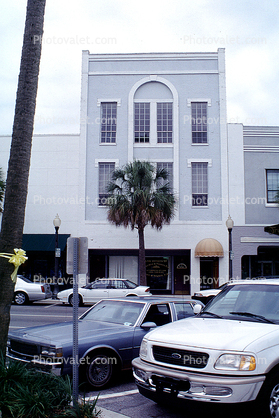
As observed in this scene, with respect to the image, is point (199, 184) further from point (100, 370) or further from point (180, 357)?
point (180, 357)

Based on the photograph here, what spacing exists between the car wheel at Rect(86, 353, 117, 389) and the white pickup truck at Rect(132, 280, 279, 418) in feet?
3.57

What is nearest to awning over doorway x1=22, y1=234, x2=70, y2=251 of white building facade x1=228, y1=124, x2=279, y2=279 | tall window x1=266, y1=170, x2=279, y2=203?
white building facade x1=228, y1=124, x2=279, y2=279

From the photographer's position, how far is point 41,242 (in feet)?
82.4

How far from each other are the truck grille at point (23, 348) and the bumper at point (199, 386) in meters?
1.98

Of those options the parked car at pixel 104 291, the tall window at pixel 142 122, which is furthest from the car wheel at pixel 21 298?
the tall window at pixel 142 122

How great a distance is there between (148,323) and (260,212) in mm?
19794

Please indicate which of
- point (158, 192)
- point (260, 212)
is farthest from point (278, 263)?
point (158, 192)

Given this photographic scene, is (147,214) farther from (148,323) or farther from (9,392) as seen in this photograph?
(9,392)

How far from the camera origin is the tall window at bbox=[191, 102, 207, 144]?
84.8ft

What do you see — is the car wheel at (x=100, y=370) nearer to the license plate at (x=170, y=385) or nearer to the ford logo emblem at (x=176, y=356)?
the license plate at (x=170, y=385)

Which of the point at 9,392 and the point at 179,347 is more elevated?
the point at 179,347

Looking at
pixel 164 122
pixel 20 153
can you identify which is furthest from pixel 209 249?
pixel 20 153

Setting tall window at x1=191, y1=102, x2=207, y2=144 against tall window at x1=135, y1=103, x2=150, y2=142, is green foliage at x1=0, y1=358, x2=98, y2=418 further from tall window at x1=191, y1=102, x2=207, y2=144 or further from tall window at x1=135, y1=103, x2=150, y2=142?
tall window at x1=191, y1=102, x2=207, y2=144

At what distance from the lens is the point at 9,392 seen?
15.5 ft
